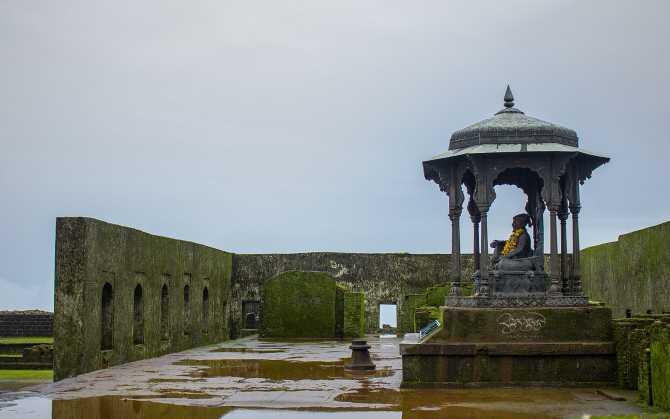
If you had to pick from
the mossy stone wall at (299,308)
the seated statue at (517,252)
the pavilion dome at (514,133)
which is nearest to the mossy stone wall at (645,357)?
the seated statue at (517,252)

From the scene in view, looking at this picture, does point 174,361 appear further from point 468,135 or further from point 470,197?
point 468,135

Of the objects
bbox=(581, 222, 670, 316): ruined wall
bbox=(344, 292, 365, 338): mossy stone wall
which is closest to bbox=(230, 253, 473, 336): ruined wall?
bbox=(344, 292, 365, 338): mossy stone wall

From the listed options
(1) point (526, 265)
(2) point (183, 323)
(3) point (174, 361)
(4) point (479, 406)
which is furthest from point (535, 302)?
(2) point (183, 323)

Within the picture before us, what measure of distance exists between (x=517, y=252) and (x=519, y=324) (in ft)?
4.19

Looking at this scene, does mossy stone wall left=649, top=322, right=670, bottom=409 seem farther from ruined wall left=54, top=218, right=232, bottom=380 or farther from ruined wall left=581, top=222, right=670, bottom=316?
ruined wall left=54, top=218, right=232, bottom=380

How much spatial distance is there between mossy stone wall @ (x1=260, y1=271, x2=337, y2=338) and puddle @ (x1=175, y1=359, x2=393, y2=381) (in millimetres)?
9427

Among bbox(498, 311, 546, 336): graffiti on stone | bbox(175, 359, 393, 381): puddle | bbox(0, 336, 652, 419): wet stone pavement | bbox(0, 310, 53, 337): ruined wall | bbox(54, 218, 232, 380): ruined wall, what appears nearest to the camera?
bbox(0, 336, 652, 419): wet stone pavement

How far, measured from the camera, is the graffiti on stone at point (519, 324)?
12.6 metres

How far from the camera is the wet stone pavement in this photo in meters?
10.2

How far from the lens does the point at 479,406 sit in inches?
412

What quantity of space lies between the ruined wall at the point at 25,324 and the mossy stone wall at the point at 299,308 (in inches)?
Answer: 367

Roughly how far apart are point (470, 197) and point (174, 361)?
7810mm

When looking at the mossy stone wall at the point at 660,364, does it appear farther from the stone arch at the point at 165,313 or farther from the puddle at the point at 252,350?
the stone arch at the point at 165,313

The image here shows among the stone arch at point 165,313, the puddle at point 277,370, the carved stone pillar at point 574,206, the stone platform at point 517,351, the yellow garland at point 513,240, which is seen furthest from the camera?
the stone arch at point 165,313
